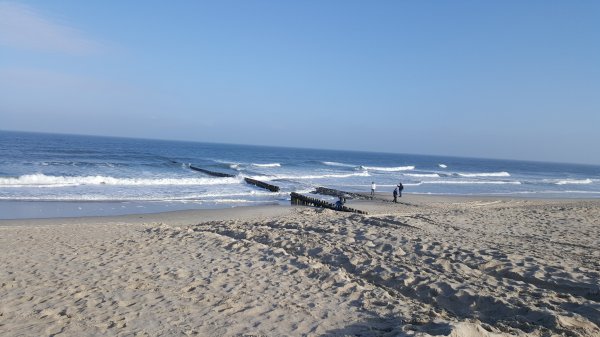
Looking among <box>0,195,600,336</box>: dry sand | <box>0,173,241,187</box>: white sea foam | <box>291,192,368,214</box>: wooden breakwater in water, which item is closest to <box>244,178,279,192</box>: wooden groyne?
<box>0,173,241,187</box>: white sea foam

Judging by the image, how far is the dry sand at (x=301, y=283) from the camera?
5.41m

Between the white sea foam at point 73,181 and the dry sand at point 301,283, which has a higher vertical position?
the dry sand at point 301,283

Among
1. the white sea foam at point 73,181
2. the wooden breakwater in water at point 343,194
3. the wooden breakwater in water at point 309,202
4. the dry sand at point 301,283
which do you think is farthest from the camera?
the wooden breakwater in water at point 343,194

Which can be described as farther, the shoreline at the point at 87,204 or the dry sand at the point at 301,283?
the shoreline at the point at 87,204

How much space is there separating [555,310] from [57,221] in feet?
53.2

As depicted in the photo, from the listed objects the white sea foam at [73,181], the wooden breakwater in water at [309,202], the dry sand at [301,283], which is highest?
the dry sand at [301,283]

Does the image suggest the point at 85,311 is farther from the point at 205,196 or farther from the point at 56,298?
the point at 205,196

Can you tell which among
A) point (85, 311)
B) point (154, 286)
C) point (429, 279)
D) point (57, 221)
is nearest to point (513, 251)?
point (429, 279)

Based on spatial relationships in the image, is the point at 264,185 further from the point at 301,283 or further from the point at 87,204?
the point at 301,283

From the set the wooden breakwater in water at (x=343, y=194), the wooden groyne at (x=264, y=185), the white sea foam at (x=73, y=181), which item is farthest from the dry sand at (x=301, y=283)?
the wooden groyne at (x=264, y=185)

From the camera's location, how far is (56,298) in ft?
21.4

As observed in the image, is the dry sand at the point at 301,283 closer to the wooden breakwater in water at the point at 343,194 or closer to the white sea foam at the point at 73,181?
the wooden breakwater in water at the point at 343,194

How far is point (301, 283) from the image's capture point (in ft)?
23.6

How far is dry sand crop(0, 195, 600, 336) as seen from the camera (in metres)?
5.41
